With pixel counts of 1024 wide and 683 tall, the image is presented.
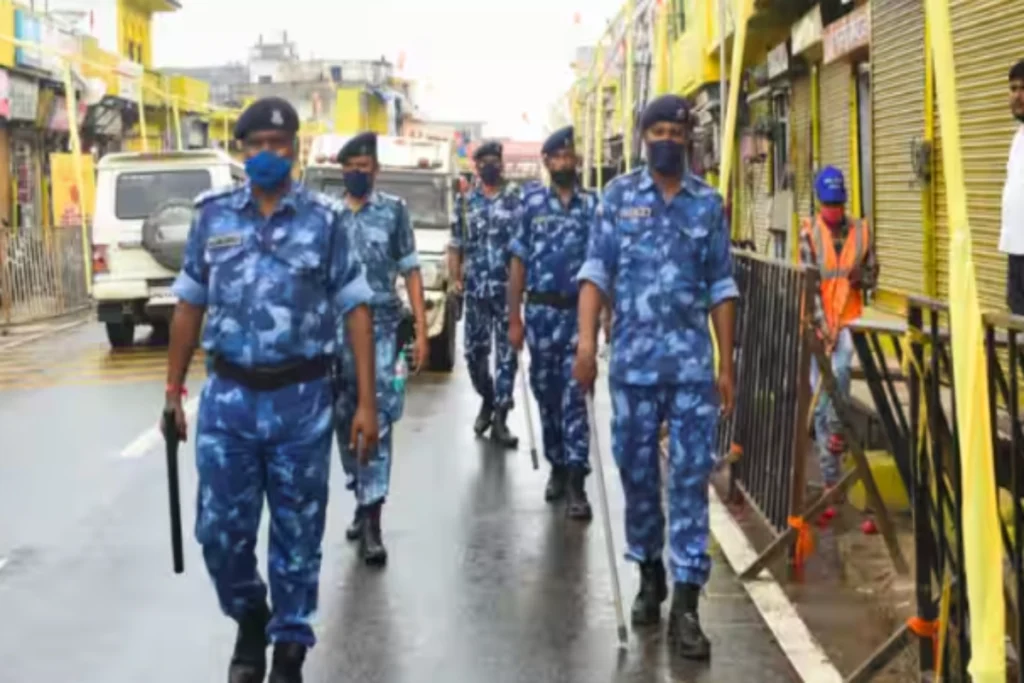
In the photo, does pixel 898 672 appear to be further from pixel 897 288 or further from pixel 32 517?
pixel 897 288

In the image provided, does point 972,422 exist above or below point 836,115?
below

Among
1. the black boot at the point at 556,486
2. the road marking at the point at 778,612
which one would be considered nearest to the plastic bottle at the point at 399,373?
the black boot at the point at 556,486

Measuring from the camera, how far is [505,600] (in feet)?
22.6

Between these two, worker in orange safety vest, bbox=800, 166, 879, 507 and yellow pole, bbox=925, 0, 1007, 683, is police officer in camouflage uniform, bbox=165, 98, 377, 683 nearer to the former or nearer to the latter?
Answer: yellow pole, bbox=925, 0, 1007, 683

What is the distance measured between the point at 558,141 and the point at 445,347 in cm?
774

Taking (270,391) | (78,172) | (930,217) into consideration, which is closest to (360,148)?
(270,391)

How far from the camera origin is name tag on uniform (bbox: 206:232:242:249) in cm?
532

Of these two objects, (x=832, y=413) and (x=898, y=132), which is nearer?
(x=832, y=413)

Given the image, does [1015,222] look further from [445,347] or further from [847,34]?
[445,347]

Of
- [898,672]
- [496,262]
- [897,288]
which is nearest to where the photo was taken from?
[898,672]

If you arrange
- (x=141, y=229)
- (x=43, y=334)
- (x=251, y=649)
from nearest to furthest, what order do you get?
1. (x=251, y=649)
2. (x=141, y=229)
3. (x=43, y=334)

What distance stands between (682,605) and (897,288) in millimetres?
8126

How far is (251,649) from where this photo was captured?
5.61 meters

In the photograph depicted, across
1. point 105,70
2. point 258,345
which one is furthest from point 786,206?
point 105,70
